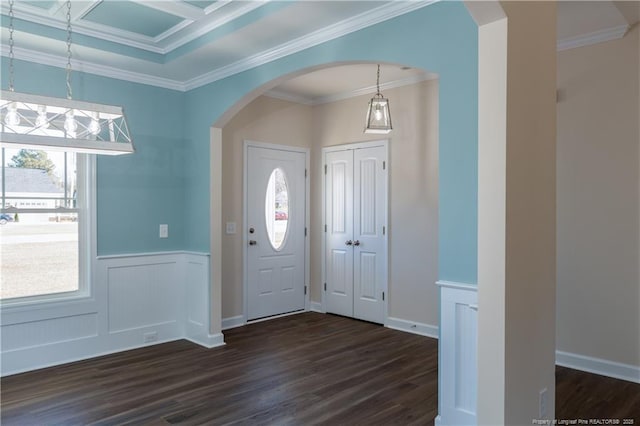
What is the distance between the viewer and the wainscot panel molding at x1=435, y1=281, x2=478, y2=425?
2.62 m

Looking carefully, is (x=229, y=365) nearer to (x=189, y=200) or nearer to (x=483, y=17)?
(x=189, y=200)

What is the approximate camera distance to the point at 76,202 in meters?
4.15

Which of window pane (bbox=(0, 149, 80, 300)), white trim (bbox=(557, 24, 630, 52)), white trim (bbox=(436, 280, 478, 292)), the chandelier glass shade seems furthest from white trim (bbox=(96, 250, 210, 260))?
white trim (bbox=(557, 24, 630, 52))

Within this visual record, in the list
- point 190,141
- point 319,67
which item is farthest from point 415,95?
point 190,141

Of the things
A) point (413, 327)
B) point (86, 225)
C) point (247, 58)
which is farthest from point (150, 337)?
point (247, 58)

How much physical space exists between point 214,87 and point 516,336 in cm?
364

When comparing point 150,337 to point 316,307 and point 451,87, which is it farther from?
point 451,87

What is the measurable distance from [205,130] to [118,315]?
6.57 feet

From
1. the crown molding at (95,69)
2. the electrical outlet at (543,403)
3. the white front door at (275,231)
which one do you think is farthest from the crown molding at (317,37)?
the electrical outlet at (543,403)

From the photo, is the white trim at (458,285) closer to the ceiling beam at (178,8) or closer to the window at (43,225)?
the ceiling beam at (178,8)

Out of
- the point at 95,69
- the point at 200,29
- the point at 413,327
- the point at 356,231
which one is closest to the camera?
the point at 200,29

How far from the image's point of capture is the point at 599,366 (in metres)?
3.70

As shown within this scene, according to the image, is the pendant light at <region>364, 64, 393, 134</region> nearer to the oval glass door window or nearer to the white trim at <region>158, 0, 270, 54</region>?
the white trim at <region>158, 0, 270, 54</region>

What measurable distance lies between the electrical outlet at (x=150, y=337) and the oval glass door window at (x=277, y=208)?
176 cm
